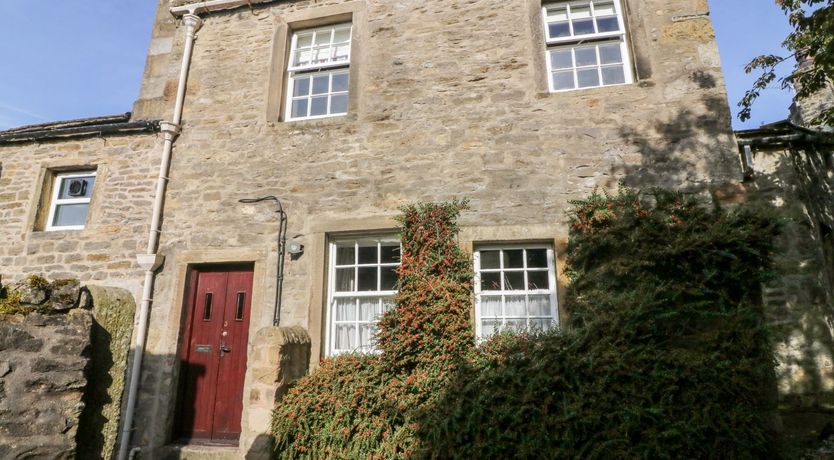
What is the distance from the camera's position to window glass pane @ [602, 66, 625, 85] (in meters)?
6.44

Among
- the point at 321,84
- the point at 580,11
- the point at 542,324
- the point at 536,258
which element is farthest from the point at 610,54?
the point at 321,84

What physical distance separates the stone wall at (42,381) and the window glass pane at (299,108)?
414 centimetres

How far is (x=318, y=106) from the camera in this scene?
7.24 metres

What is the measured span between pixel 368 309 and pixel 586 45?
4.60 metres

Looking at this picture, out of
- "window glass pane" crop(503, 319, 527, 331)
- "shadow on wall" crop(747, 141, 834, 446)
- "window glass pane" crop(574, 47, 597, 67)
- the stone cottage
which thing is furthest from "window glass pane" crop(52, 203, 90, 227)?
"shadow on wall" crop(747, 141, 834, 446)

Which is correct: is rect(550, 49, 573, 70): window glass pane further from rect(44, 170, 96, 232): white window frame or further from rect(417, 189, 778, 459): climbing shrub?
rect(44, 170, 96, 232): white window frame

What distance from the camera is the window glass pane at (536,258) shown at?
5922 millimetres

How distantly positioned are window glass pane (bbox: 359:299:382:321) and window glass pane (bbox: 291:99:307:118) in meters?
2.98

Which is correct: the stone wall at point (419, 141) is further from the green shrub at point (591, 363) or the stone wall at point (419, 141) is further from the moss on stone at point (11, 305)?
the moss on stone at point (11, 305)

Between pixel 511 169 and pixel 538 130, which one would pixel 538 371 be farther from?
pixel 538 130

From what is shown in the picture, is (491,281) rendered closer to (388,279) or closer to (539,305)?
(539,305)

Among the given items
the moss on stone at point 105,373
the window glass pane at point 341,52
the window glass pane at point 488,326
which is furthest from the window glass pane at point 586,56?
the moss on stone at point 105,373

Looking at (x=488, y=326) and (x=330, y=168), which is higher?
(x=330, y=168)

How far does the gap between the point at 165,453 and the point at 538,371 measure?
180 inches
